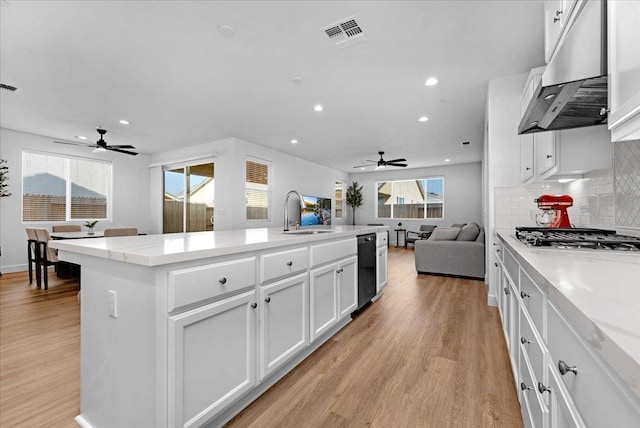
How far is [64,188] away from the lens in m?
6.00

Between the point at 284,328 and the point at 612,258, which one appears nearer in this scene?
the point at 612,258

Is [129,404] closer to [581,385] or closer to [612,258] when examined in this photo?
[581,385]

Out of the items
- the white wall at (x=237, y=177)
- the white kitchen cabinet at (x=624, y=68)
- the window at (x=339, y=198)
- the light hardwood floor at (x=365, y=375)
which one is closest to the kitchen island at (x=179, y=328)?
the light hardwood floor at (x=365, y=375)

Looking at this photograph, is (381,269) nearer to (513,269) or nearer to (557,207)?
(557,207)

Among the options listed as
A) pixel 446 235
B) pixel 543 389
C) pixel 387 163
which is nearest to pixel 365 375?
pixel 543 389

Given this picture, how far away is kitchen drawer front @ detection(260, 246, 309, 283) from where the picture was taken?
63.3 inches

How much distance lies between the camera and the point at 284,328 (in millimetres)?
1761

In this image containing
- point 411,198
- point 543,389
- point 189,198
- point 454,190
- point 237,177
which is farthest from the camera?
point 411,198

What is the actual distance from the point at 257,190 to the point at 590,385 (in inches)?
249

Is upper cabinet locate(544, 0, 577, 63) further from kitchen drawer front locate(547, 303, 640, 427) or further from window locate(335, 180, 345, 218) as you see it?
window locate(335, 180, 345, 218)

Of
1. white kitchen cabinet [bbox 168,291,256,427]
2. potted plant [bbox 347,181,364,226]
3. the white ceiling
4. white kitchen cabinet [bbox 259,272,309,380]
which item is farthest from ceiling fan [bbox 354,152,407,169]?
white kitchen cabinet [bbox 168,291,256,427]

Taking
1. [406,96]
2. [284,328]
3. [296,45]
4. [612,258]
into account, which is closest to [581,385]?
[612,258]

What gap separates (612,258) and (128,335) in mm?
1997

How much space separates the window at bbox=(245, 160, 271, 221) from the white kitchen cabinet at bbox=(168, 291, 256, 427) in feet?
16.2
